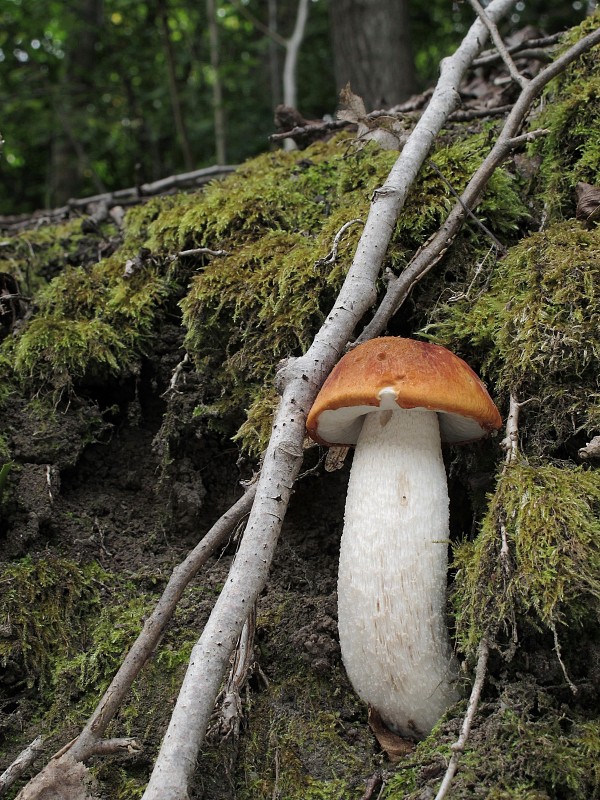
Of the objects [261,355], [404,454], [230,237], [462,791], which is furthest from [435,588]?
[230,237]

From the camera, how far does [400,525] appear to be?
2174mm

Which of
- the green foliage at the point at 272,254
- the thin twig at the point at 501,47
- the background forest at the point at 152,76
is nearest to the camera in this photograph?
the green foliage at the point at 272,254

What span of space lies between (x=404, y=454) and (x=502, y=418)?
1.37ft

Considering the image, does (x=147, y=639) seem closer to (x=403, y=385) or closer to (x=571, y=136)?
(x=403, y=385)

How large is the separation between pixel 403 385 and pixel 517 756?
105 cm

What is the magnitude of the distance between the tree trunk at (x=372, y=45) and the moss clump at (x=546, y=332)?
5128 millimetres

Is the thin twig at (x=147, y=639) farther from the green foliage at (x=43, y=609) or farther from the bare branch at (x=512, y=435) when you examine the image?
the bare branch at (x=512, y=435)

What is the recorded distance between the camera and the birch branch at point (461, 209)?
262 centimetres

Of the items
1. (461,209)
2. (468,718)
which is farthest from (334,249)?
(468,718)

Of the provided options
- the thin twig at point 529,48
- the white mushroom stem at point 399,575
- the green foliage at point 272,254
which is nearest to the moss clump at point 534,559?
the white mushroom stem at point 399,575

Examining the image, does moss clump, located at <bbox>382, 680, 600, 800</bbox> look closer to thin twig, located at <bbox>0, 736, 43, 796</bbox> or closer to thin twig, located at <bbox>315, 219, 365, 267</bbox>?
thin twig, located at <bbox>0, 736, 43, 796</bbox>

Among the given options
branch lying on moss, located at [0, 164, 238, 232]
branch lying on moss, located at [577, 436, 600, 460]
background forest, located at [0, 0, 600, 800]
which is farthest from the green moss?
branch lying on moss, located at [0, 164, 238, 232]

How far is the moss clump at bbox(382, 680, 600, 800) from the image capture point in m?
1.69

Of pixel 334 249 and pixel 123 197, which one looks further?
pixel 123 197
